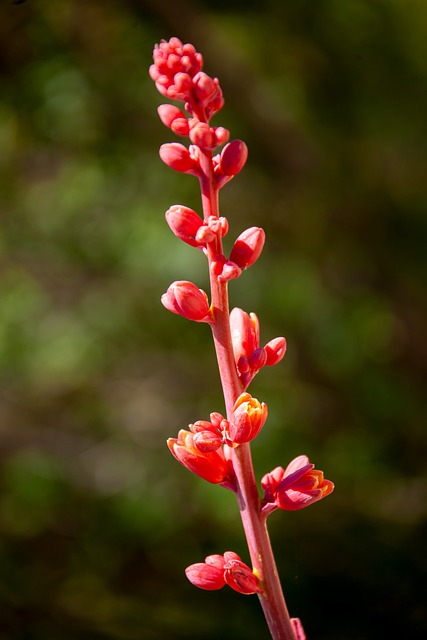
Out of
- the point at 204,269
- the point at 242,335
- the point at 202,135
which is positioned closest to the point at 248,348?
the point at 242,335

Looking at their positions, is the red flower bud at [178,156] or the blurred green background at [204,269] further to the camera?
the blurred green background at [204,269]

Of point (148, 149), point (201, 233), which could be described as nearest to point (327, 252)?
point (148, 149)

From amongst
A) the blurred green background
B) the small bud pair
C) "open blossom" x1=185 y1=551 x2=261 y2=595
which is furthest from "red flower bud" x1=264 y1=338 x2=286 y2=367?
the blurred green background

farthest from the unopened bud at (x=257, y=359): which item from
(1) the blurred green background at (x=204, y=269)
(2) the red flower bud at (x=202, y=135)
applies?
(1) the blurred green background at (x=204, y=269)

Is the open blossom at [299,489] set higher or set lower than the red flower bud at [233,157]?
lower

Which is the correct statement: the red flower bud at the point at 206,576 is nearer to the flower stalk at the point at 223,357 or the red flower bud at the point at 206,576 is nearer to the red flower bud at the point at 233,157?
the flower stalk at the point at 223,357

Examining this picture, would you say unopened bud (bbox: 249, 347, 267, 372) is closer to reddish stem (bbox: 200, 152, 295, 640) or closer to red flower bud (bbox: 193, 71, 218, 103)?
reddish stem (bbox: 200, 152, 295, 640)

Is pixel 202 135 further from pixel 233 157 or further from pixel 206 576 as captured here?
pixel 206 576

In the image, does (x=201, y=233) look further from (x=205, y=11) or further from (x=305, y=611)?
(x=205, y=11)
